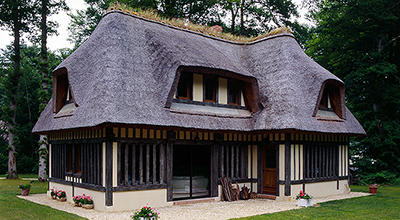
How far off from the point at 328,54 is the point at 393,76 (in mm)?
5005

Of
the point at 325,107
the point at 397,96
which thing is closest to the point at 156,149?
the point at 325,107

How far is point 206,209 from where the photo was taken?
1205 cm

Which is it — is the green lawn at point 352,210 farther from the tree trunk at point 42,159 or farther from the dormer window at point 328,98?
the tree trunk at point 42,159

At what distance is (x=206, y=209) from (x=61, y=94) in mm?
7743

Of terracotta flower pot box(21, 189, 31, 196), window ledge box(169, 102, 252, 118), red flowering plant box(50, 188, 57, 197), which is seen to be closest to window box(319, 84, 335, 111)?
window ledge box(169, 102, 252, 118)

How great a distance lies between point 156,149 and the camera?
12.8m

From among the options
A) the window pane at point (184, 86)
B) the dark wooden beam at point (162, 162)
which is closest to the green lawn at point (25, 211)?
the dark wooden beam at point (162, 162)

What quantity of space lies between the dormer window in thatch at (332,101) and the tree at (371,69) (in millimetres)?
6424

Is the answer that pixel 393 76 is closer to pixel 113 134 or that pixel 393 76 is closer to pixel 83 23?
pixel 113 134

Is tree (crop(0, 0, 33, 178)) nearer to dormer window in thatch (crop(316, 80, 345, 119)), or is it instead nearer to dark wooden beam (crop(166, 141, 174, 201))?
dark wooden beam (crop(166, 141, 174, 201))

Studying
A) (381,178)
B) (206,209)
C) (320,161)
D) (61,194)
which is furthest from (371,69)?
(61,194)

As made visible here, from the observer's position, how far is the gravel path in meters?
10.7

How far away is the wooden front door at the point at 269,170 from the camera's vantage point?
15.2m

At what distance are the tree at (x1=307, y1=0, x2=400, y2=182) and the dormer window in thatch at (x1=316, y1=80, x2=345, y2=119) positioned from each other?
6.42 meters
